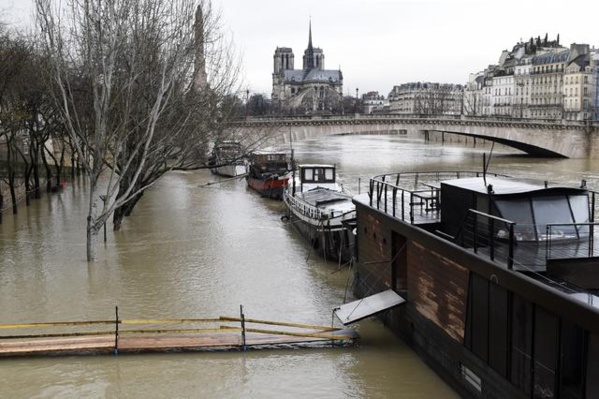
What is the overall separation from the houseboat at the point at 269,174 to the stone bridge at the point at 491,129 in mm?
20787

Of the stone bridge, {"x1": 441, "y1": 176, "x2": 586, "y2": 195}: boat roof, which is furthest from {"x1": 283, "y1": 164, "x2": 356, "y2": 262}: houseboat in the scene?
the stone bridge

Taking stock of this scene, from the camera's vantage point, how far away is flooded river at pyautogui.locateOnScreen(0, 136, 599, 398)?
13.8 m

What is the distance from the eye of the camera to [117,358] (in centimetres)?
1477

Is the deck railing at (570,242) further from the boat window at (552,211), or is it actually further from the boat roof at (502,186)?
the boat roof at (502,186)

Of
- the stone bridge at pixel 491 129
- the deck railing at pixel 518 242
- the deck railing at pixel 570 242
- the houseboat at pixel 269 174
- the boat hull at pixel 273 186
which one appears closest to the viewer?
the deck railing at pixel 518 242

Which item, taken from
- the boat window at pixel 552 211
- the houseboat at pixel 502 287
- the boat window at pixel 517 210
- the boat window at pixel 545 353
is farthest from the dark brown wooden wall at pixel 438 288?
the boat window at pixel 545 353

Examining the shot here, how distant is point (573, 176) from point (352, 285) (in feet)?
127

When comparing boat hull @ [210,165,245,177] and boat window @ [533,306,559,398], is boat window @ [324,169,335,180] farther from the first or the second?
boat window @ [533,306,559,398]

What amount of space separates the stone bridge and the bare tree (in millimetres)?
37682

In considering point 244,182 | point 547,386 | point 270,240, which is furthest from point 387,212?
point 244,182

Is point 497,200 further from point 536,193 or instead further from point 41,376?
point 41,376

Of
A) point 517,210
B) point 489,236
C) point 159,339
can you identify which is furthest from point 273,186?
point 489,236

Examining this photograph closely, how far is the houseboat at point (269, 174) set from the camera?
43750 mm

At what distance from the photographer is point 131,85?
78.9 feet
